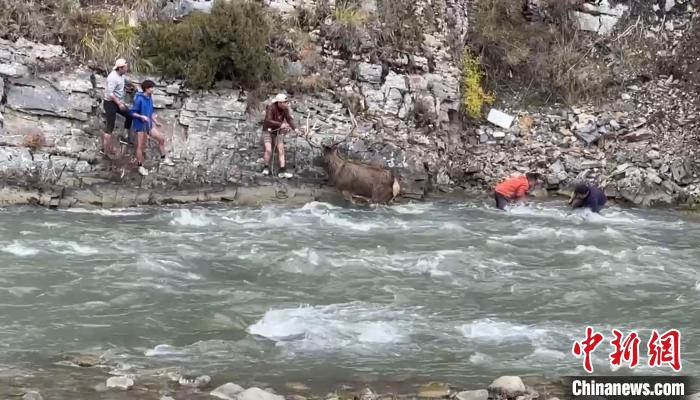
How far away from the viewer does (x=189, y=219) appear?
1225 centimetres

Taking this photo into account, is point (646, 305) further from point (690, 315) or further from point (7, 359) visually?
point (7, 359)

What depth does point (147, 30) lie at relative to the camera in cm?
1496

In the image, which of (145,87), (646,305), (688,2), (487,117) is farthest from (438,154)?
(688,2)

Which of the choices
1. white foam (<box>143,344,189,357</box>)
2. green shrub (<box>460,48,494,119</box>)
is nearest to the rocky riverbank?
white foam (<box>143,344,189,357</box>)

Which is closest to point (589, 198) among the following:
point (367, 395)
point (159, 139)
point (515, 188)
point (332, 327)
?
point (515, 188)

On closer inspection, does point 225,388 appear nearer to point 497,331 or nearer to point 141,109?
point 497,331

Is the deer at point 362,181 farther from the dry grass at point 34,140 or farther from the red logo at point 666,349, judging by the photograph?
the red logo at point 666,349

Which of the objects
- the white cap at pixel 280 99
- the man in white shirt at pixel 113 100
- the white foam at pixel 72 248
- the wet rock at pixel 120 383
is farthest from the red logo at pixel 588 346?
the man in white shirt at pixel 113 100

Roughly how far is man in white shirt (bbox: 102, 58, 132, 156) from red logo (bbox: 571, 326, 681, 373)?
9.01 meters

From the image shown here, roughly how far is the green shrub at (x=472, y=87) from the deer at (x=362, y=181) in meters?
4.00

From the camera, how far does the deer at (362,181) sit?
14000mm

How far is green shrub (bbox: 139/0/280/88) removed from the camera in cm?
1459

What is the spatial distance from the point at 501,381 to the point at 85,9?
495 inches

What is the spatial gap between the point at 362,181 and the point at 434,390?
26.4ft
